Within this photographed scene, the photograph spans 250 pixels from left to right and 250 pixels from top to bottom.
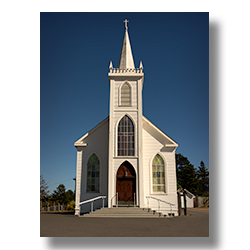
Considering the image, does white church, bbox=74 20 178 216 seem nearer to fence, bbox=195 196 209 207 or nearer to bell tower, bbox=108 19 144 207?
bell tower, bbox=108 19 144 207

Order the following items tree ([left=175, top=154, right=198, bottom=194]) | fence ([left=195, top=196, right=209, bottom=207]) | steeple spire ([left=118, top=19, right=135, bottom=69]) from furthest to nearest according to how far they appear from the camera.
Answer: tree ([left=175, top=154, right=198, bottom=194]) → fence ([left=195, top=196, right=209, bottom=207]) → steeple spire ([left=118, top=19, right=135, bottom=69])

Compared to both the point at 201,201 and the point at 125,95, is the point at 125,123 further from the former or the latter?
the point at 201,201

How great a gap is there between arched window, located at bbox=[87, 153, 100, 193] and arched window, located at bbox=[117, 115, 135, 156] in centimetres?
223

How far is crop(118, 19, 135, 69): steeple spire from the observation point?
2177 centimetres

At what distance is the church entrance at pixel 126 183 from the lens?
17875mm

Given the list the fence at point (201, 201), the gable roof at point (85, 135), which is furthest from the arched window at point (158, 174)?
the fence at point (201, 201)

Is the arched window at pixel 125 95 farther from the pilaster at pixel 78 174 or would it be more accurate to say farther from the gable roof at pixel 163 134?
the pilaster at pixel 78 174

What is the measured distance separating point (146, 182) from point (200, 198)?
25.2 metres

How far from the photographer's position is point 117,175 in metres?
18.1

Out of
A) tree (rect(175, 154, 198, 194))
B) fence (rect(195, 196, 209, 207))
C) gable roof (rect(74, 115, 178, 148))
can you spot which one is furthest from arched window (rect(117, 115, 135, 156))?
tree (rect(175, 154, 198, 194))

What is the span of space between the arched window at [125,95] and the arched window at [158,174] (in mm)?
4975
